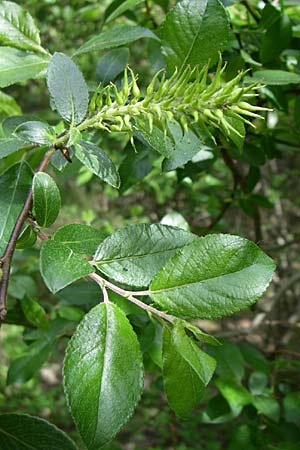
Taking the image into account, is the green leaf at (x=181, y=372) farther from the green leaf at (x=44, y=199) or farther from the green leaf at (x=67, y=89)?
the green leaf at (x=67, y=89)

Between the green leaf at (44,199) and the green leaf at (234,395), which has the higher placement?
the green leaf at (44,199)

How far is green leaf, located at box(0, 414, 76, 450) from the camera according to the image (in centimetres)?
89

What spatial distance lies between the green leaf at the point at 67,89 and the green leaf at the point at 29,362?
0.71m

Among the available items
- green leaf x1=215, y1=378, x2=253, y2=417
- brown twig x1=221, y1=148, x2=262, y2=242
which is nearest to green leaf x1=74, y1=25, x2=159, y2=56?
brown twig x1=221, y1=148, x2=262, y2=242

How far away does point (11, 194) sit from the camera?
837 millimetres

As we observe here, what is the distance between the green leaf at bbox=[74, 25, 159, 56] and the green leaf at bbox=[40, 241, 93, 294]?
1.23ft

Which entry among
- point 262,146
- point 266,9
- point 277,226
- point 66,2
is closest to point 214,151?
point 262,146

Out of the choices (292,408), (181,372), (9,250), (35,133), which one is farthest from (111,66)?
(292,408)

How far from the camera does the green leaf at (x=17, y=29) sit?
3.22ft

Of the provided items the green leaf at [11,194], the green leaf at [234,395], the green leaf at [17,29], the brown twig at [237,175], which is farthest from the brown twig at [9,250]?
the green leaf at [234,395]

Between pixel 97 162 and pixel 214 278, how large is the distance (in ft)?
0.82

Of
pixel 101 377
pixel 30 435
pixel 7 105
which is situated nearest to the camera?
pixel 101 377

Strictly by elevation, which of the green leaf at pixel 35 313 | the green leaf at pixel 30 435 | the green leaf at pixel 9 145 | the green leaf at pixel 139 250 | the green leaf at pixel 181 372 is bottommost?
the green leaf at pixel 35 313

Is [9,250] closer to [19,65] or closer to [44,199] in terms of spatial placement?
[44,199]
